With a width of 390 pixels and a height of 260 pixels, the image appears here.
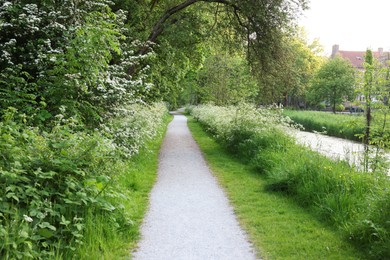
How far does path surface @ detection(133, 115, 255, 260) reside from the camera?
4.68 meters

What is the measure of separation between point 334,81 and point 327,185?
4026cm

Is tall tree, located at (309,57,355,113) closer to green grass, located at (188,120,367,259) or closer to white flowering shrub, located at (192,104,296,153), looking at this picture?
white flowering shrub, located at (192,104,296,153)

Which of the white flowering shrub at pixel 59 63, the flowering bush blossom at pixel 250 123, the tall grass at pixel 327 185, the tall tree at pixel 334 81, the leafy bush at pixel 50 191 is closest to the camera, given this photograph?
the leafy bush at pixel 50 191

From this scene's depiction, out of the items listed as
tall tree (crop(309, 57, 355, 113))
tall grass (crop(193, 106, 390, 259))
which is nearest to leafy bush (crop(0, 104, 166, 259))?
tall grass (crop(193, 106, 390, 259))

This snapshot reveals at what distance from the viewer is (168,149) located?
15164 mm

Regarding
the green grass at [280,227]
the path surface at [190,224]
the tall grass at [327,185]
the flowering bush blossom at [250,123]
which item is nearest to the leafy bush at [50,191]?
Result: the path surface at [190,224]

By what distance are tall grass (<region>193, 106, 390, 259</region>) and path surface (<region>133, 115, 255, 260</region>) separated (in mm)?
1421

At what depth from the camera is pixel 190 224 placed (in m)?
5.77

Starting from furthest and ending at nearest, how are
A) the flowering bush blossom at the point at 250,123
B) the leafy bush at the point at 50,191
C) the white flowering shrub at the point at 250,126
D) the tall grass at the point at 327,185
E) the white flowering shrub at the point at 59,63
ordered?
the flowering bush blossom at the point at 250,123, the white flowering shrub at the point at 250,126, the white flowering shrub at the point at 59,63, the tall grass at the point at 327,185, the leafy bush at the point at 50,191

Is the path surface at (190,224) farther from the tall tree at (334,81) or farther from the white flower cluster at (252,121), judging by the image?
the tall tree at (334,81)

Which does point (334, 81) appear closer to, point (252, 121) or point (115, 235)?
point (252, 121)

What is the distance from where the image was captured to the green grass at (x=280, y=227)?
4.68 meters

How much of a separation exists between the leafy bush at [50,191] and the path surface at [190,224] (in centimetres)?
60

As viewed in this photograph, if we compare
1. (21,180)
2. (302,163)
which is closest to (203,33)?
(302,163)
